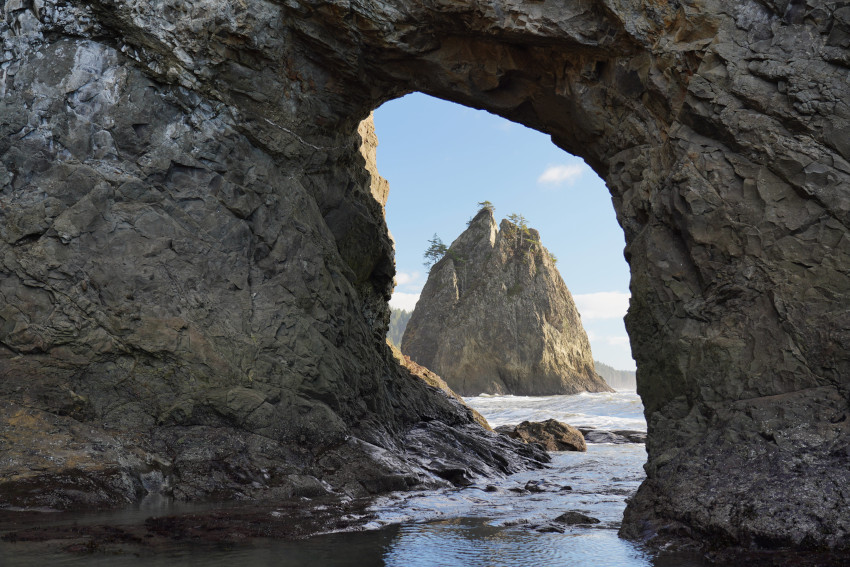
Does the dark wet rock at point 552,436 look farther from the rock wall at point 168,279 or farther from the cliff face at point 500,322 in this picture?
the cliff face at point 500,322

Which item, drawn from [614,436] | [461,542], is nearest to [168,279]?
[461,542]

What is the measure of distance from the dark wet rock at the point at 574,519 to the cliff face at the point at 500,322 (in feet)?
133

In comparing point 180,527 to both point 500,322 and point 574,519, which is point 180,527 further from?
point 500,322

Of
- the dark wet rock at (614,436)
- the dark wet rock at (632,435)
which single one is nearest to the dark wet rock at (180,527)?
the dark wet rock at (614,436)

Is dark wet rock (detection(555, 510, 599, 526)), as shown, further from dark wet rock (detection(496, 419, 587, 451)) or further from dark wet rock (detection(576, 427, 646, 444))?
dark wet rock (detection(576, 427, 646, 444))

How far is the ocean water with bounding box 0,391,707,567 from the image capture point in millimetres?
5266

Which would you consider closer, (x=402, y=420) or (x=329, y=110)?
(x=329, y=110)

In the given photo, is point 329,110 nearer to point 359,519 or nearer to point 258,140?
point 258,140

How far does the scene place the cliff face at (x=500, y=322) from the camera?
48.8 metres

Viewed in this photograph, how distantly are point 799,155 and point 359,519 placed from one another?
6.29 m

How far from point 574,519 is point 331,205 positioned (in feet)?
25.7

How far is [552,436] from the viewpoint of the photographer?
60.5 feet

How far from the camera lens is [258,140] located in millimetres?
11305

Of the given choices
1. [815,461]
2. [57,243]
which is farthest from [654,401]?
[57,243]
